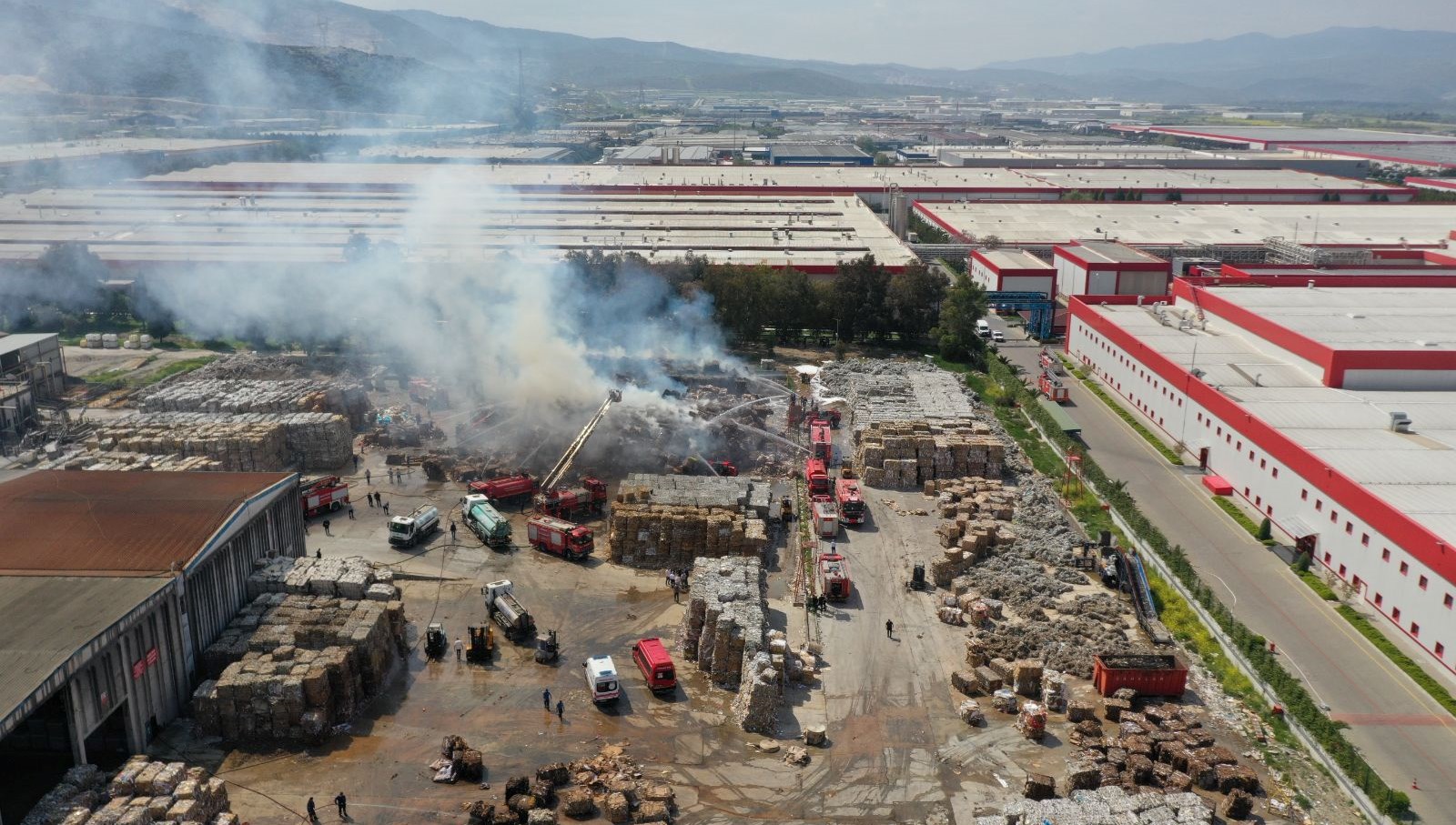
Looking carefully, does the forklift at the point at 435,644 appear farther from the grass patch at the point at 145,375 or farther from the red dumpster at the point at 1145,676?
the grass patch at the point at 145,375

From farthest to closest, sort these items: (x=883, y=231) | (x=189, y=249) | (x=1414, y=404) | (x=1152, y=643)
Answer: (x=883, y=231) → (x=189, y=249) → (x=1414, y=404) → (x=1152, y=643)

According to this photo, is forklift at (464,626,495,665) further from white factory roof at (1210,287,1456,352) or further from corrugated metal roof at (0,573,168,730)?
white factory roof at (1210,287,1456,352)

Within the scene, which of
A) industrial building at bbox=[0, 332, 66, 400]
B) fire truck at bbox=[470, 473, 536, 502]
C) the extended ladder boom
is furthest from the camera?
industrial building at bbox=[0, 332, 66, 400]

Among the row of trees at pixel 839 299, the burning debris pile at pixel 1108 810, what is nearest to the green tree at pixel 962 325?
the row of trees at pixel 839 299

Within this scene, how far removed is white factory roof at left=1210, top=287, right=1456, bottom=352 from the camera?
1009 inches

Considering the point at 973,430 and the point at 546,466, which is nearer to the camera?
the point at 546,466

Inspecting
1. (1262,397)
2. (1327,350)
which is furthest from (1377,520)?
(1327,350)

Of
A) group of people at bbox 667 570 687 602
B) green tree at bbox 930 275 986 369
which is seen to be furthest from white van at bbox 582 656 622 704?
green tree at bbox 930 275 986 369

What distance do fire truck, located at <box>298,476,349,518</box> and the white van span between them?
29.5ft

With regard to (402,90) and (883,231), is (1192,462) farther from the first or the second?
(402,90)

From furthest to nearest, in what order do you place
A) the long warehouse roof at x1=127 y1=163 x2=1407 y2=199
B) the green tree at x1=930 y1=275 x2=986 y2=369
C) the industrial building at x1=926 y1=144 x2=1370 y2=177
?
the industrial building at x1=926 y1=144 x2=1370 y2=177
the long warehouse roof at x1=127 y1=163 x2=1407 y2=199
the green tree at x1=930 y1=275 x2=986 y2=369

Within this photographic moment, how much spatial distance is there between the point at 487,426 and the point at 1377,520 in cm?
1836

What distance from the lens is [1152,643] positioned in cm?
1565

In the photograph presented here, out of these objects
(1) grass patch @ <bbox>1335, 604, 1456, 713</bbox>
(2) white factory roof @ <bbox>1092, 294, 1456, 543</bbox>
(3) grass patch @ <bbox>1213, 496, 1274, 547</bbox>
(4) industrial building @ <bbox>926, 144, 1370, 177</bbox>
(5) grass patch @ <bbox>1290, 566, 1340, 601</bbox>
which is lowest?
(1) grass patch @ <bbox>1335, 604, 1456, 713</bbox>
